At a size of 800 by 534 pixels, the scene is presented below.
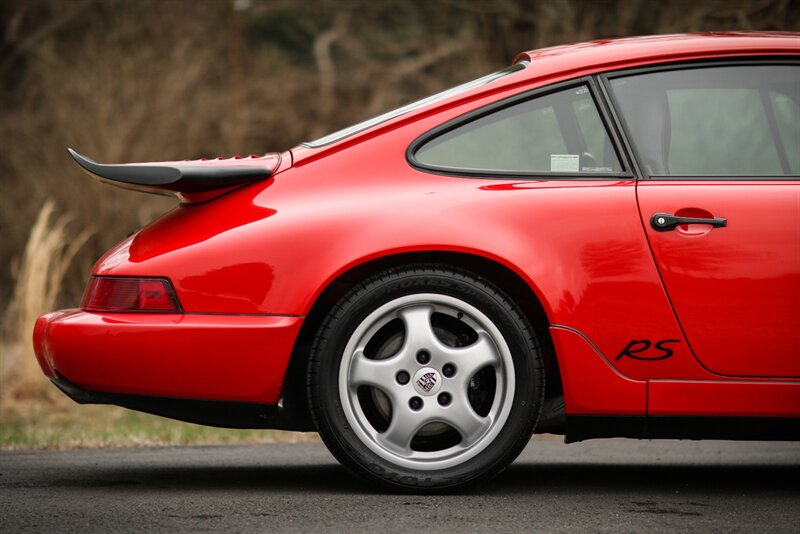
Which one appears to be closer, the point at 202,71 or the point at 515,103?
the point at 515,103

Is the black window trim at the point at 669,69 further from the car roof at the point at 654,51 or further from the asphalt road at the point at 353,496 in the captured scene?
the asphalt road at the point at 353,496

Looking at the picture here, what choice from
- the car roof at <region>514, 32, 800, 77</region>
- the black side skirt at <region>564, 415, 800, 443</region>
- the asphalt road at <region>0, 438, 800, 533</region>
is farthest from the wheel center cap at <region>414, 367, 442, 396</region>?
the car roof at <region>514, 32, 800, 77</region>

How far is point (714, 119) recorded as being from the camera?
3861mm

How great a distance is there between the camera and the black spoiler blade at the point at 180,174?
366 cm

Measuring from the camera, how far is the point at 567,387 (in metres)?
3.66

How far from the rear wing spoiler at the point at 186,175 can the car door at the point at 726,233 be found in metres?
1.31

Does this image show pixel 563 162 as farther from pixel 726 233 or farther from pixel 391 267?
pixel 391 267

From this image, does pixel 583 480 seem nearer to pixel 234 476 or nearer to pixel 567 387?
pixel 567 387

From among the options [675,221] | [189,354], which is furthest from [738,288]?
[189,354]

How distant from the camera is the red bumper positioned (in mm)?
3619

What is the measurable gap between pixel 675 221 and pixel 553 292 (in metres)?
0.47

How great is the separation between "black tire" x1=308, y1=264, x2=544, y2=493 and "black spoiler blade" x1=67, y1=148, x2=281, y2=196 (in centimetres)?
57

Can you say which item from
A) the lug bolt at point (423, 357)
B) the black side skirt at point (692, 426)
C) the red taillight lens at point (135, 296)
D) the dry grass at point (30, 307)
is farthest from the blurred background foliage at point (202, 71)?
the lug bolt at point (423, 357)

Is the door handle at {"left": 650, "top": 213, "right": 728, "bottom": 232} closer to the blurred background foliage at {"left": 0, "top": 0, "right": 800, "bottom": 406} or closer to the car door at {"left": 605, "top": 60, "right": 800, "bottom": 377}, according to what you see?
the car door at {"left": 605, "top": 60, "right": 800, "bottom": 377}
